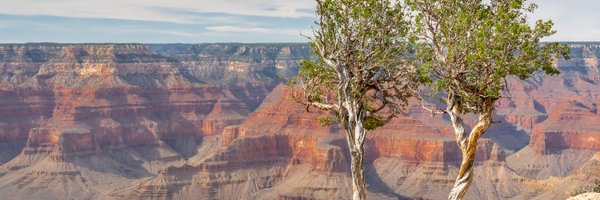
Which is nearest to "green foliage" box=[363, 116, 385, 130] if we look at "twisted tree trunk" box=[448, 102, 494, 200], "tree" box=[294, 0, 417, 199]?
"tree" box=[294, 0, 417, 199]

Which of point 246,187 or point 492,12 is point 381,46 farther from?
point 246,187

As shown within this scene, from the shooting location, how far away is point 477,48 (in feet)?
89.9

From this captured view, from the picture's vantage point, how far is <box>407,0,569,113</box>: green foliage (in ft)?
90.5

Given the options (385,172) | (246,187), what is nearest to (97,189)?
(246,187)

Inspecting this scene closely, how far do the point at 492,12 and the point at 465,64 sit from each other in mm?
2478

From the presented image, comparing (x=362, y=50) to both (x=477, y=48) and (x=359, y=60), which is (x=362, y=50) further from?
(x=477, y=48)

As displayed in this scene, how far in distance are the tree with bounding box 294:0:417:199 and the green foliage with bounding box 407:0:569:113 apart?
1.10 m

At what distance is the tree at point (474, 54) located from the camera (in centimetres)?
2764

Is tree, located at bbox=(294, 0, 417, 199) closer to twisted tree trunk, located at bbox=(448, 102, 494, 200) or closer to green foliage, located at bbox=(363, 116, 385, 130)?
green foliage, located at bbox=(363, 116, 385, 130)

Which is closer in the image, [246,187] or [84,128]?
[246,187]

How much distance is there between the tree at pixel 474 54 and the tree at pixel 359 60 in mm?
1160

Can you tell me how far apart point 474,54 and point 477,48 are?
364 millimetres

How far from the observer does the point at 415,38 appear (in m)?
31.6

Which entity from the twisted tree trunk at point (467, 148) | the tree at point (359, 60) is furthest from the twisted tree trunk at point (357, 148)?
the twisted tree trunk at point (467, 148)
